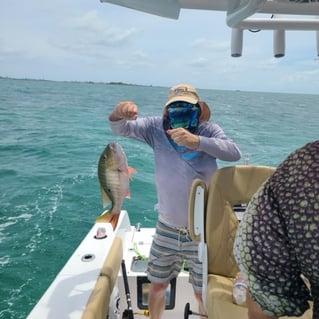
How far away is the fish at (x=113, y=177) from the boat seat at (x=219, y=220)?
0.41 meters

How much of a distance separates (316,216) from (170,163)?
148 centimetres

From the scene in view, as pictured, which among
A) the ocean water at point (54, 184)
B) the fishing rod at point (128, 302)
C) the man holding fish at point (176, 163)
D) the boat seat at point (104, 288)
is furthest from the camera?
the ocean water at point (54, 184)

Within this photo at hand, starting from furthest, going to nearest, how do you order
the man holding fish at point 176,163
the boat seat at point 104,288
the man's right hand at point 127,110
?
1. the man holding fish at point 176,163
2. the man's right hand at point 127,110
3. the boat seat at point 104,288

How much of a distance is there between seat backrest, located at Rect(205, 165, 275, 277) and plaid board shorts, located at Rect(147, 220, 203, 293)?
12cm

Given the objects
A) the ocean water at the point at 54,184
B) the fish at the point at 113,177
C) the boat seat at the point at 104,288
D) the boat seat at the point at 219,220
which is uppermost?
the fish at the point at 113,177

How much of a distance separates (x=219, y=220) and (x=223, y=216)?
0.12 ft

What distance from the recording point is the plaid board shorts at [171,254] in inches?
88.9

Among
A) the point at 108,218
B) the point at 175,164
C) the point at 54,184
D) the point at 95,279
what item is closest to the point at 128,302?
the point at 95,279

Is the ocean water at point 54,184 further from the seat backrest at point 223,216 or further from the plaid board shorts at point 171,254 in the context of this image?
the plaid board shorts at point 171,254

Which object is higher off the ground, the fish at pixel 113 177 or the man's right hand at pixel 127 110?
the man's right hand at pixel 127 110

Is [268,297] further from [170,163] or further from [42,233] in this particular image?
[42,233]

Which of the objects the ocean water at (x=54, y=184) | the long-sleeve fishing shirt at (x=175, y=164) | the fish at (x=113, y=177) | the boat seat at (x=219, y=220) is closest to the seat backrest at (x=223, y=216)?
the boat seat at (x=219, y=220)

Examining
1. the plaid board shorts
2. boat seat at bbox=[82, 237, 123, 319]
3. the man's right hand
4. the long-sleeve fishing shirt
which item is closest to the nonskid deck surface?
boat seat at bbox=[82, 237, 123, 319]

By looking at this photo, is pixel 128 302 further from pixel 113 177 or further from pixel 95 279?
pixel 113 177
